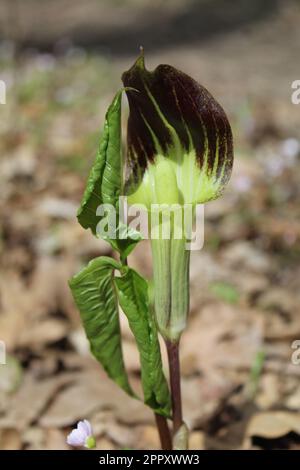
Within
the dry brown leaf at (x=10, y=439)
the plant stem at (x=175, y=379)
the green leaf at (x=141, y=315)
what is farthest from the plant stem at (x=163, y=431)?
the dry brown leaf at (x=10, y=439)

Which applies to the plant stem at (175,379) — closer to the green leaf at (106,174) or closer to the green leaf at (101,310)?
the green leaf at (101,310)

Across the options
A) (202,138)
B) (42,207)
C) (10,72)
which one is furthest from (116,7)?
(202,138)

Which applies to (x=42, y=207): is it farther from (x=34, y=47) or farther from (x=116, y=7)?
(x=116, y=7)

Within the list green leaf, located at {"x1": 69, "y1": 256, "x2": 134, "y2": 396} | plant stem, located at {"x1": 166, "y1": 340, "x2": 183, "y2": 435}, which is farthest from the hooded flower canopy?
plant stem, located at {"x1": 166, "y1": 340, "x2": 183, "y2": 435}

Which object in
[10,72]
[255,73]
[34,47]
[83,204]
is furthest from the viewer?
[34,47]

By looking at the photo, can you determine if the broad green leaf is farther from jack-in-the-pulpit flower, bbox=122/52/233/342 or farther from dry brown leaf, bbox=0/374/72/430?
dry brown leaf, bbox=0/374/72/430

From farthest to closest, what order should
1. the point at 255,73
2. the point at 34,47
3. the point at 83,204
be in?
1. the point at 34,47
2. the point at 255,73
3. the point at 83,204
